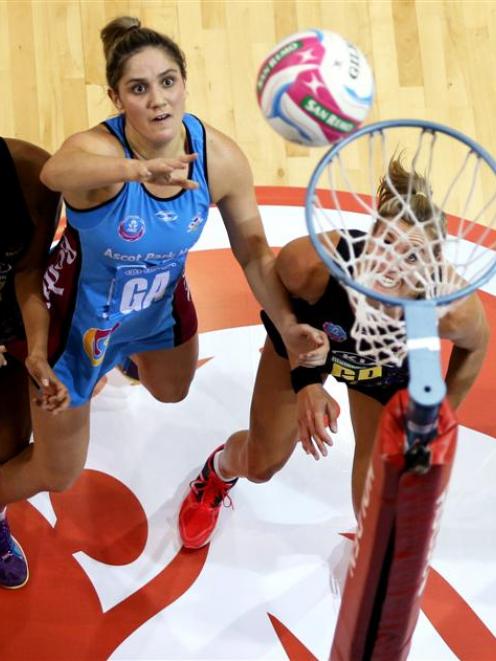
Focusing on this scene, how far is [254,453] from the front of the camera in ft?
9.92

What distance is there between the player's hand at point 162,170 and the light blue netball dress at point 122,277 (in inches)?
11.8

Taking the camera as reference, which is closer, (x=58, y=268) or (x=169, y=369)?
(x=58, y=268)

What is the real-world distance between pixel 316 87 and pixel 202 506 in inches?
63.7

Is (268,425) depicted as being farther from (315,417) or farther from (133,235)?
(133,235)

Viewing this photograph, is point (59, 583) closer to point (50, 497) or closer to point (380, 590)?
point (50, 497)

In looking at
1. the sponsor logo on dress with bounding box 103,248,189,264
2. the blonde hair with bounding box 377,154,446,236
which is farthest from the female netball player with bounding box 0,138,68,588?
the blonde hair with bounding box 377,154,446,236

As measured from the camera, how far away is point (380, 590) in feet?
6.13

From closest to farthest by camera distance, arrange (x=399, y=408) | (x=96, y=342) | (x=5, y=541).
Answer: (x=399, y=408) → (x=96, y=342) → (x=5, y=541)

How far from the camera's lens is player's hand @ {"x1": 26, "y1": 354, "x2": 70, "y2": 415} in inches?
105

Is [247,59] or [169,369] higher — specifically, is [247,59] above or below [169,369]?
above

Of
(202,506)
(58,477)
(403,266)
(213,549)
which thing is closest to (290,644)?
(213,549)

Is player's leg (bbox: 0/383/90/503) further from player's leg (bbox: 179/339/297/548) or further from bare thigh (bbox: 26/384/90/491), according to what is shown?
player's leg (bbox: 179/339/297/548)

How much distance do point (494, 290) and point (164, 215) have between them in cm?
173

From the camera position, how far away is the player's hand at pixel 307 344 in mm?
2383
